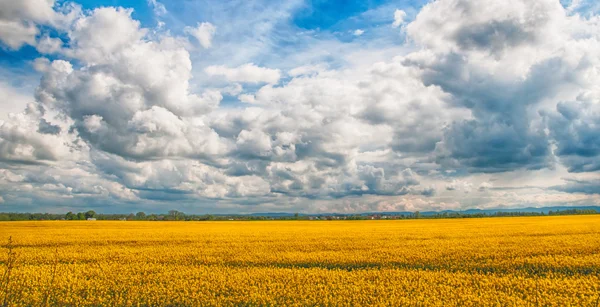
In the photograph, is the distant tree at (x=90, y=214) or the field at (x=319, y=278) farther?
the distant tree at (x=90, y=214)

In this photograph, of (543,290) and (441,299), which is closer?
(441,299)

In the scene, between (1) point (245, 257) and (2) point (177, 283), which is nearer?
(2) point (177, 283)

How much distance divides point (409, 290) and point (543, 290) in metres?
4.64

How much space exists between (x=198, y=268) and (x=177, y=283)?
380 centimetres

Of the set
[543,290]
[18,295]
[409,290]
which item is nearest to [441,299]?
[409,290]

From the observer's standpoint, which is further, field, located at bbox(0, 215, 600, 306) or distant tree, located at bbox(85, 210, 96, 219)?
distant tree, located at bbox(85, 210, 96, 219)

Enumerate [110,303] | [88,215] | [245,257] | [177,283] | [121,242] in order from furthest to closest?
[88,215], [121,242], [245,257], [177,283], [110,303]

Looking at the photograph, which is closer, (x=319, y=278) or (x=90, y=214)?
(x=319, y=278)

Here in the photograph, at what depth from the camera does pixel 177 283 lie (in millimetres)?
15672

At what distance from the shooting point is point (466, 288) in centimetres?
1378

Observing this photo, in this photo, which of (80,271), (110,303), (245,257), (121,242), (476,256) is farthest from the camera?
(121,242)

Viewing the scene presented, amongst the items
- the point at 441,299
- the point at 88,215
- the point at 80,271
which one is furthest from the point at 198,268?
the point at 88,215

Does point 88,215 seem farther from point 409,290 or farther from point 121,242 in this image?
point 409,290

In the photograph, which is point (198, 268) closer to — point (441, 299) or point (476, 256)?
point (441, 299)
